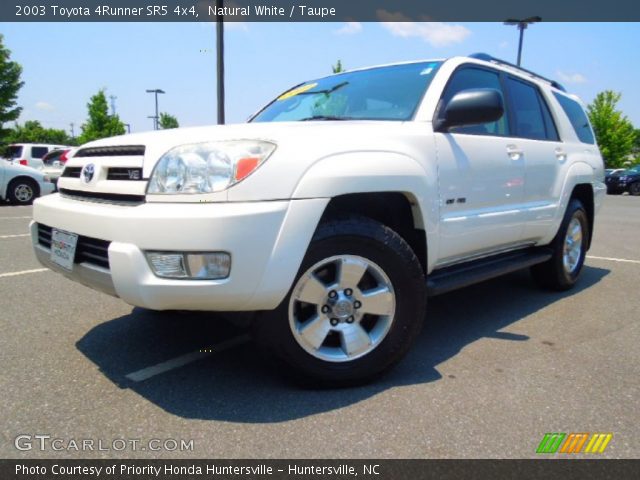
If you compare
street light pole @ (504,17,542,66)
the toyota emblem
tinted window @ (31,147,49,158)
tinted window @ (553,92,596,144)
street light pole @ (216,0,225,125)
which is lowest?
the toyota emblem

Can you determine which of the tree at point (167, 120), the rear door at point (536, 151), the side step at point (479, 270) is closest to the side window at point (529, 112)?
the rear door at point (536, 151)

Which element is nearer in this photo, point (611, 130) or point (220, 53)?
point (220, 53)

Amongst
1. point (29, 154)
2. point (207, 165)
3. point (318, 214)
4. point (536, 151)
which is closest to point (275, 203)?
point (318, 214)

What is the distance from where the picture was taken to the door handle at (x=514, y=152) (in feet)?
10.7

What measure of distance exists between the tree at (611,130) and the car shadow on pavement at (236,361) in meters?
33.3

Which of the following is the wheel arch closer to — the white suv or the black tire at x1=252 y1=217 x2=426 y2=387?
the white suv

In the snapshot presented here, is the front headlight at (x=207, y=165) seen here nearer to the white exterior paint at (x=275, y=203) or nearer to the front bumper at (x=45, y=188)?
the white exterior paint at (x=275, y=203)

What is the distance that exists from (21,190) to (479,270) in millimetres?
11689

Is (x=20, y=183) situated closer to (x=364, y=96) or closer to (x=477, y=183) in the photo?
(x=364, y=96)

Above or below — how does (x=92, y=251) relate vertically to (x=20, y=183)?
above

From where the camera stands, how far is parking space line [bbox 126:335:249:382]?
2469 millimetres

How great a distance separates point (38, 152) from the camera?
14.8m

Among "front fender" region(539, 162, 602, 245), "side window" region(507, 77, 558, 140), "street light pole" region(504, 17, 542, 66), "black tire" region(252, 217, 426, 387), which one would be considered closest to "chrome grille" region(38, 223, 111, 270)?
"black tire" region(252, 217, 426, 387)

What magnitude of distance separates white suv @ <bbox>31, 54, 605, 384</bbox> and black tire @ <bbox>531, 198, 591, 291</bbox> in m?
1.04
